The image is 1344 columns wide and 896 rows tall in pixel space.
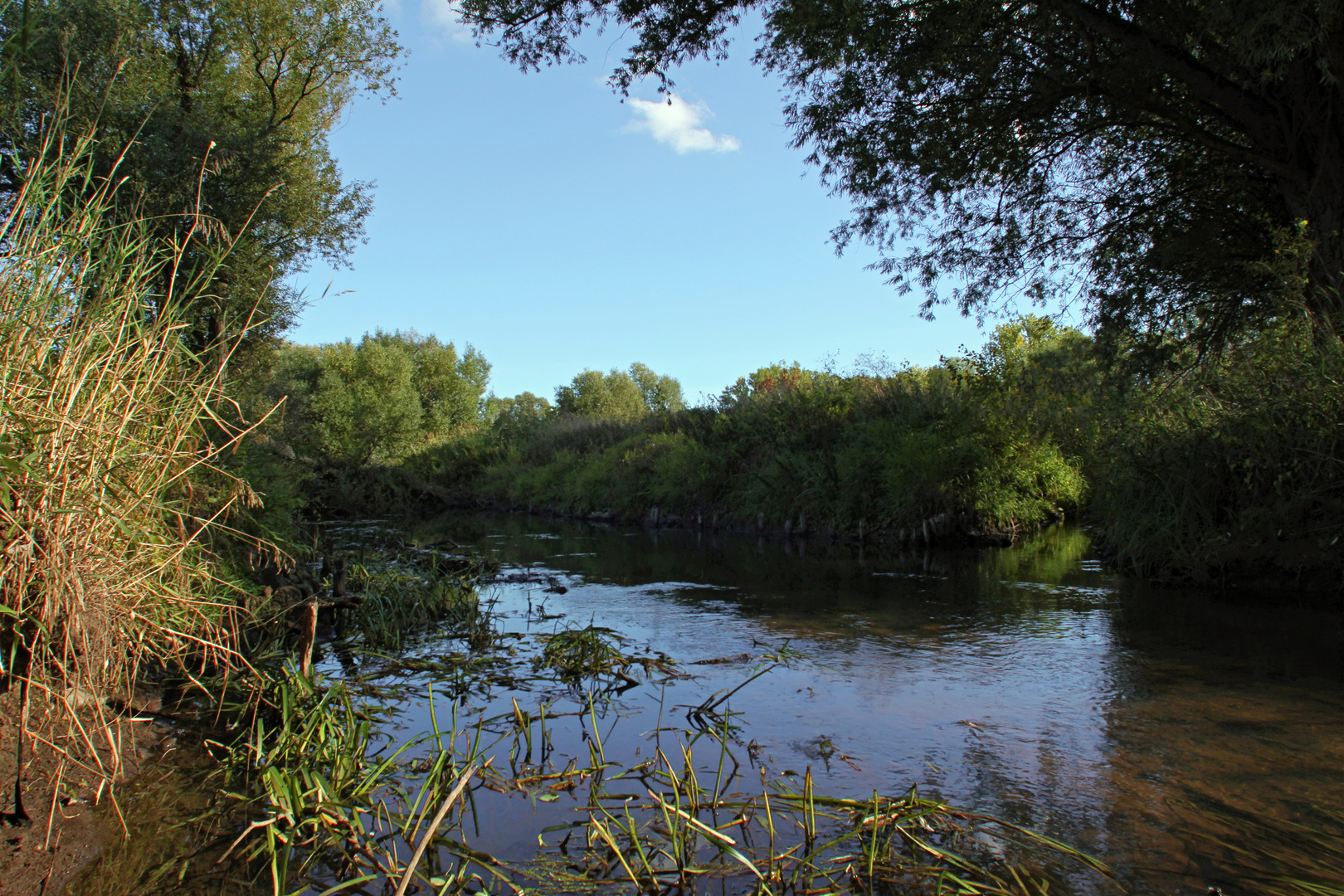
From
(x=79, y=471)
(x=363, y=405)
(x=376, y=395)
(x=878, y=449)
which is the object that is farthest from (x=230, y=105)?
(x=376, y=395)

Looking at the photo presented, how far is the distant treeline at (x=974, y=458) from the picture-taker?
696 cm

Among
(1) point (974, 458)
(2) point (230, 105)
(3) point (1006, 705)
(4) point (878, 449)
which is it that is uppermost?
(2) point (230, 105)

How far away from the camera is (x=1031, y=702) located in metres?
4.55

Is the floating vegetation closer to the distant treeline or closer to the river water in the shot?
the river water

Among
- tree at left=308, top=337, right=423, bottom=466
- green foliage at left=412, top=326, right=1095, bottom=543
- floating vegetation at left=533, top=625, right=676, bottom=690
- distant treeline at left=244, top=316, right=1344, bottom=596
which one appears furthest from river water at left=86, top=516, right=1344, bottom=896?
tree at left=308, top=337, right=423, bottom=466

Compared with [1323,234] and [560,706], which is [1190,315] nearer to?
[1323,234]

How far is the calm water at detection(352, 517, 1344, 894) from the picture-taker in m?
3.04

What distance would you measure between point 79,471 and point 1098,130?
1150 centimetres

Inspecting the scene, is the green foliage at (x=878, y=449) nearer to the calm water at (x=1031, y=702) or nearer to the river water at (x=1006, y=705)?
the calm water at (x=1031, y=702)

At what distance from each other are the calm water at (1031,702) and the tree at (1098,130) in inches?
130

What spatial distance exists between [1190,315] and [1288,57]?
5.42 metres

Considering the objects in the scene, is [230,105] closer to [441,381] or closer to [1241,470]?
[1241,470]

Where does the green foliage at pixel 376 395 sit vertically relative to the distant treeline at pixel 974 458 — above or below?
above

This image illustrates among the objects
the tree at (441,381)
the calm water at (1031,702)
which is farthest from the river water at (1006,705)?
the tree at (441,381)
